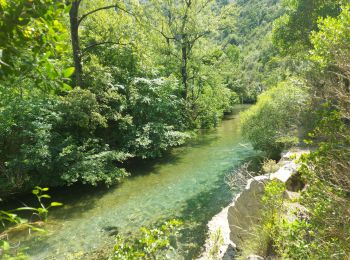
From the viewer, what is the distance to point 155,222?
8094 millimetres

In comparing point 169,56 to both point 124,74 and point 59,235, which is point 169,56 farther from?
point 59,235

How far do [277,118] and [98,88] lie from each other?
8335 millimetres

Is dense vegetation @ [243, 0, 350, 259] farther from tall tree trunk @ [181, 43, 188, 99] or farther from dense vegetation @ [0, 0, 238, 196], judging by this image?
tall tree trunk @ [181, 43, 188, 99]

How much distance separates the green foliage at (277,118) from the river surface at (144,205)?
160 cm

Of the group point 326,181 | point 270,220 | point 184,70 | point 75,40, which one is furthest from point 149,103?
point 326,181

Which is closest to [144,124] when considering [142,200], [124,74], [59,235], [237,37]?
[124,74]

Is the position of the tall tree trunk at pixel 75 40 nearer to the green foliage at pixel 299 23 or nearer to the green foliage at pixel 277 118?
the green foliage at pixel 277 118

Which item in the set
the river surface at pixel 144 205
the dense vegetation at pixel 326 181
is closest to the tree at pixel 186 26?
the river surface at pixel 144 205

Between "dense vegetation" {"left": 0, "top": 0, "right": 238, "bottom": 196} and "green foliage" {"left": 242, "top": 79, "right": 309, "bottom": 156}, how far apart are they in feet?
13.8

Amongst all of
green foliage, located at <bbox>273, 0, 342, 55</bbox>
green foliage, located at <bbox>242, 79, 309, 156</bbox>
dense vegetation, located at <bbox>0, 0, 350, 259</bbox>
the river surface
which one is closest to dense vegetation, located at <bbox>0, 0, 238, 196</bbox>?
dense vegetation, located at <bbox>0, 0, 350, 259</bbox>

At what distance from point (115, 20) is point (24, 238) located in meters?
11.7

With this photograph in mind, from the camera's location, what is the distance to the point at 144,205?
930 centimetres

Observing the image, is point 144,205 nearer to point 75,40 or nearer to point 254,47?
point 75,40

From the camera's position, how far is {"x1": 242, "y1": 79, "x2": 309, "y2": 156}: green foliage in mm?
11484
